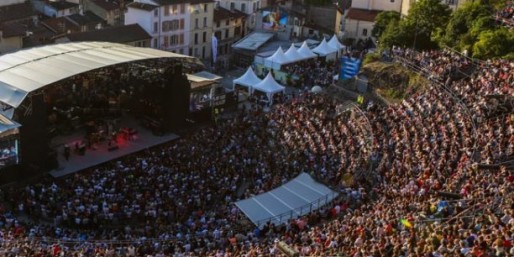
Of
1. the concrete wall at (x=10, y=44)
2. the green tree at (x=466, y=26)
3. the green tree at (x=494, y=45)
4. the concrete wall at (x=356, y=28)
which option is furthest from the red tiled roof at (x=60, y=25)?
the green tree at (x=494, y=45)

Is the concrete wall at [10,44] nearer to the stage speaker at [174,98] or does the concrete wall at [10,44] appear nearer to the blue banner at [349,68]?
the stage speaker at [174,98]

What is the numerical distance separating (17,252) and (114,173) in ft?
31.6

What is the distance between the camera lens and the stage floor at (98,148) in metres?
36.4

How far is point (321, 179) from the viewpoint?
1346 inches

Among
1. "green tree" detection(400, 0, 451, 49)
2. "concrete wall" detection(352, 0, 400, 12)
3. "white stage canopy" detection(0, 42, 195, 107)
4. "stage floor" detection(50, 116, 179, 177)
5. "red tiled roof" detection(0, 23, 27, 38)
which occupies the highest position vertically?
"green tree" detection(400, 0, 451, 49)

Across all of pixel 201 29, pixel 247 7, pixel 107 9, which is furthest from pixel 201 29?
pixel 107 9

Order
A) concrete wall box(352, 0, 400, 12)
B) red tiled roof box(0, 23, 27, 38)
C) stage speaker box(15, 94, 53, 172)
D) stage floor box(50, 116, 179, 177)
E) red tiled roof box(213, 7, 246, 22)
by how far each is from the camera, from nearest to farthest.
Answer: stage speaker box(15, 94, 53, 172)
stage floor box(50, 116, 179, 177)
red tiled roof box(0, 23, 27, 38)
red tiled roof box(213, 7, 246, 22)
concrete wall box(352, 0, 400, 12)

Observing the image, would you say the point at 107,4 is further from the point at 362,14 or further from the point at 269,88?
the point at 269,88

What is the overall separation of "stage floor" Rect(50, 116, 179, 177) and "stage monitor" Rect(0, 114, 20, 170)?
7.26ft

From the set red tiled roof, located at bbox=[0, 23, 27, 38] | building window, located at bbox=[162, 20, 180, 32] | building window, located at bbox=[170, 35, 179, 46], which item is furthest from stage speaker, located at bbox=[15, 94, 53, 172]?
building window, located at bbox=[170, 35, 179, 46]

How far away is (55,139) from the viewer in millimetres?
39406

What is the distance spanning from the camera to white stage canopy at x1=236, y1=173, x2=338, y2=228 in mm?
30125

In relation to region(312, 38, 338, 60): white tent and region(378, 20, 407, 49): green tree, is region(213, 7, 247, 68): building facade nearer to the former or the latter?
region(312, 38, 338, 60): white tent

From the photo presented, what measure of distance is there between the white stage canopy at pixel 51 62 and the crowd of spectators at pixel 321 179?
508cm
